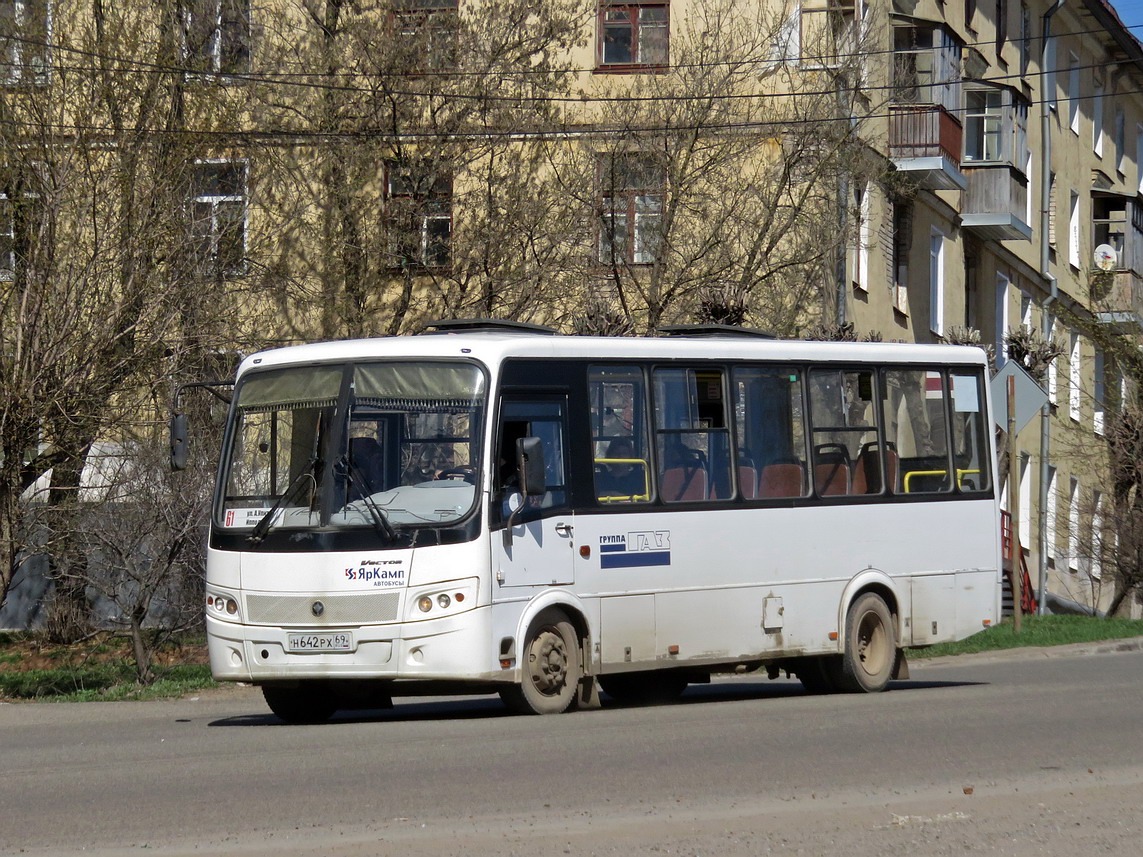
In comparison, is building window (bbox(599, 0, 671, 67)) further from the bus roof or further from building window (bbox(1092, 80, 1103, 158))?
building window (bbox(1092, 80, 1103, 158))

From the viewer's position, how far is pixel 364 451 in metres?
13.1

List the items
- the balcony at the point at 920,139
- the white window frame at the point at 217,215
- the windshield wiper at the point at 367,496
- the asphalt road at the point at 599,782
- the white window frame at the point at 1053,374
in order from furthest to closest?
the white window frame at the point at 1053,374 < the balcony at the point at 920,139 < the white window frame at the point at 217,215 < the windshield wiper at the point at 367,496 < the asphalt road at the point at 599,782

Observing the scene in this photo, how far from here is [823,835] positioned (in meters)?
7.66

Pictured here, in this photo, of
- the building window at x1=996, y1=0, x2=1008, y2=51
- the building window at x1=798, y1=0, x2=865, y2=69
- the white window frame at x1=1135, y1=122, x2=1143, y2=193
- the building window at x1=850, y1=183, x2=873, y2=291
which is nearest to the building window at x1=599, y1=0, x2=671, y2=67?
the building window at x1=798, y1=0, x2=865, y2=69

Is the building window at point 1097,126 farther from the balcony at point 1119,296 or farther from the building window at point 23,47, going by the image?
the building window at point 23,47

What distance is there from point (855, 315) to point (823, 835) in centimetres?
2465

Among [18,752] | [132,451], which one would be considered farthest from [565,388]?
[132,451]

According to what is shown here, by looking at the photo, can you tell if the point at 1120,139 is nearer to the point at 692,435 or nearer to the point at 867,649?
the point at 867,649

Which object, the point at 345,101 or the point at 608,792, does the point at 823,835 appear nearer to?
the point at 608,792

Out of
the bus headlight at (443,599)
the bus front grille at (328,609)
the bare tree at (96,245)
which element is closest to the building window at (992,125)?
the bare tree at (96,245)

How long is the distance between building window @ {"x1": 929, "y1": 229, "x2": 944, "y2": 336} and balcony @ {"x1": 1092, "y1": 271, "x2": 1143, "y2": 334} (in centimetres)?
319

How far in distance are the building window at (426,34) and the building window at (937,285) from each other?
→ 14664 mm

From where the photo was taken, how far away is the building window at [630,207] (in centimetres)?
2623

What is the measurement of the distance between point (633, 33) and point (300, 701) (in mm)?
17578
